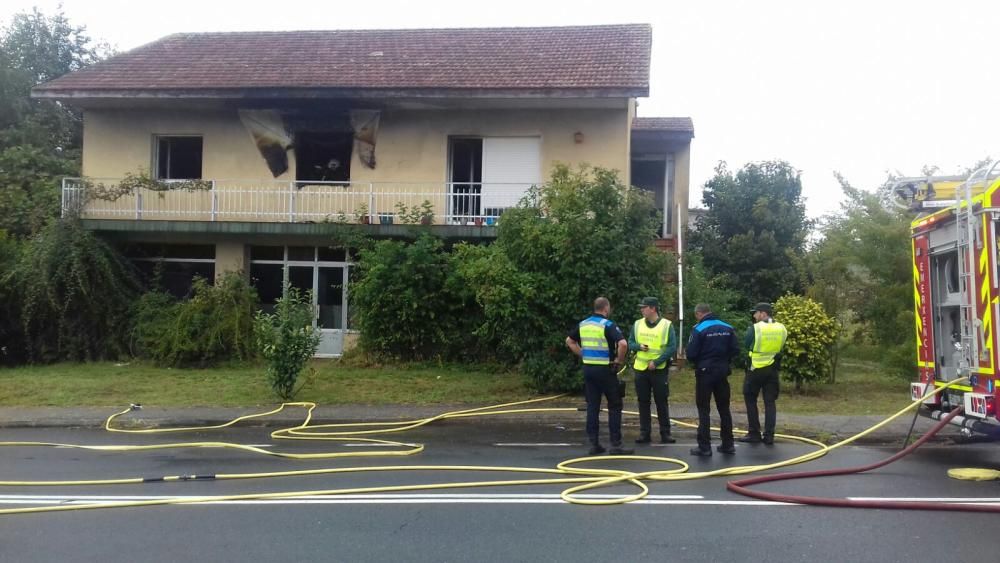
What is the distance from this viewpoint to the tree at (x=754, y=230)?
20.2 meters

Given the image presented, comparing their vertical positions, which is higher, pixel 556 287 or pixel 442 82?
pixel 442 82

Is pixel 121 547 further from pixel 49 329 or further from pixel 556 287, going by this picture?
pixel 49 329

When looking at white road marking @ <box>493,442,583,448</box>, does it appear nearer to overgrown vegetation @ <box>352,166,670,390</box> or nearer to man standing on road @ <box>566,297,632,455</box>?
man standing on road @ <box>566,297,632,455</box>

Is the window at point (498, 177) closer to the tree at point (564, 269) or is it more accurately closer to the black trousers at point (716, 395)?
the tree at point (564, 269)

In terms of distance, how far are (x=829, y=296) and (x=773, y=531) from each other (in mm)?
9677

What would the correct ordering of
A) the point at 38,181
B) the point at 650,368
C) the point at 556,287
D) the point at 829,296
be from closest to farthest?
the point at 650,368, the point at 556,287, the point at 829,296, the point at 38,181

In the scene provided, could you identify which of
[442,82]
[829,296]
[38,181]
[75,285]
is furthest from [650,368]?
[38,181]

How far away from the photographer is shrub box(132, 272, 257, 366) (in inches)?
636

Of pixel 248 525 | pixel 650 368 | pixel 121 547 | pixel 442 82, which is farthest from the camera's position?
pixel 442 82

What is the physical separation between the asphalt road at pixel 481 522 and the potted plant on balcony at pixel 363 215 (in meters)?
9.55

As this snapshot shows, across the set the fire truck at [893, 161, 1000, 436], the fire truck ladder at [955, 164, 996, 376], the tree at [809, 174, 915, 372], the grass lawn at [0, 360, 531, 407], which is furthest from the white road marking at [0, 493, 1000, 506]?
the tree at [809, 174, 915, 372]

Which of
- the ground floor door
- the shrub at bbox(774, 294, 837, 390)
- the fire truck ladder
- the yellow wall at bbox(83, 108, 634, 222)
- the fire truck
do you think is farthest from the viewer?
the ground floor door

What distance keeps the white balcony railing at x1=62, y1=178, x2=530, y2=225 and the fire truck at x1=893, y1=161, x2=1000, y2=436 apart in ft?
33.5

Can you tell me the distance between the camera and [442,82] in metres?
17.5
